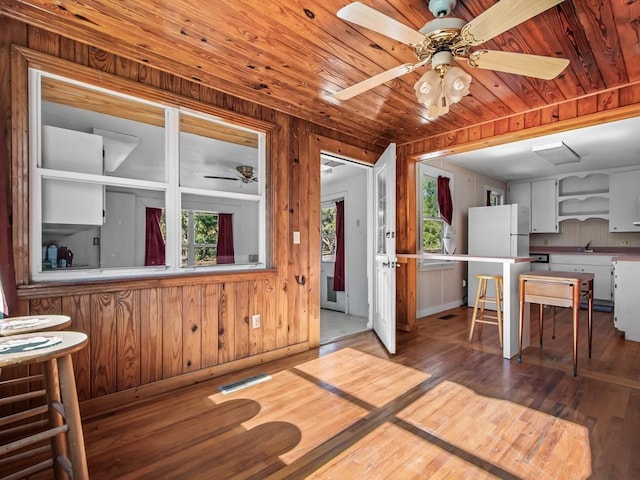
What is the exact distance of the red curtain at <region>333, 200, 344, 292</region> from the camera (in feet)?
17.3

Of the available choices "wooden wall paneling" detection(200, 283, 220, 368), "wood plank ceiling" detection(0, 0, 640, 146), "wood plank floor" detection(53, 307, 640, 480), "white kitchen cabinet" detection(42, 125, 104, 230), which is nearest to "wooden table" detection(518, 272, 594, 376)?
"wood plank floor" detection(53, 307, 640, 480)

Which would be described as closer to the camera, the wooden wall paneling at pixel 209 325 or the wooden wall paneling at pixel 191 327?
the wooden wall paneling at pixel 191 327

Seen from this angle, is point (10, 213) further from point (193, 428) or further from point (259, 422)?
point (259, 422)

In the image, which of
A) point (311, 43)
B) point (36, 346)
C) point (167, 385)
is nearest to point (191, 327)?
point (167, 385)

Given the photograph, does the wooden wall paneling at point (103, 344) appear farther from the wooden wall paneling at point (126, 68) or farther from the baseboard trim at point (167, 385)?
the wooden wall paneling at point (126, 68)

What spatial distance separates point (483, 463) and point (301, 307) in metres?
2.00

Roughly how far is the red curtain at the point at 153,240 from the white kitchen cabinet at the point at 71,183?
313 mm

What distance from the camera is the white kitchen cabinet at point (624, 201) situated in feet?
18.0

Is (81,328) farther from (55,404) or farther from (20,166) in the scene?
(20,166)

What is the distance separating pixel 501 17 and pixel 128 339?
9.24 ft

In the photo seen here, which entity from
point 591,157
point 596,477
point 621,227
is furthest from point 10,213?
point 621,227

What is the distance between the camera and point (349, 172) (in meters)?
4.97

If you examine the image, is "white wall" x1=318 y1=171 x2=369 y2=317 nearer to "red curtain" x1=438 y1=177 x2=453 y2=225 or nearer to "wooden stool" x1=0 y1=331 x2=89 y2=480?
"red curtain" x1=438 y1=177 x2=453 y2=225

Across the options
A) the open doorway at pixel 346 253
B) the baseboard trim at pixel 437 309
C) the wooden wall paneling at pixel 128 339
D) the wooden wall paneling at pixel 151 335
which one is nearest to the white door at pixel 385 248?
the open doorway at pixel 346 253
